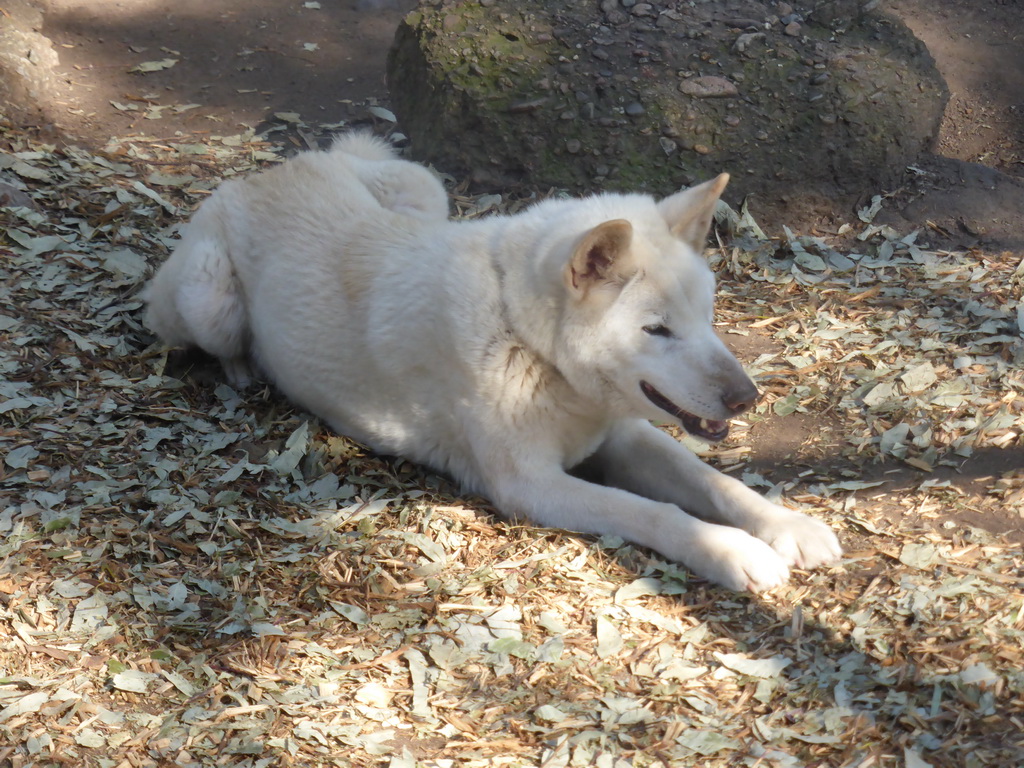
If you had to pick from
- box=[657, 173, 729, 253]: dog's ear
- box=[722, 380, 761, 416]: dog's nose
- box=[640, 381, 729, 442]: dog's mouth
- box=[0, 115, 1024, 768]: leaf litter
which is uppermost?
box=[657, 173, 729, 253]: dog's ear

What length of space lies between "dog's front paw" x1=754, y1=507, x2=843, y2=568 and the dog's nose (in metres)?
0.51

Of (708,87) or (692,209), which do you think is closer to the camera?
(692,209)

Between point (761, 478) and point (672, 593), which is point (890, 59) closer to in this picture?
point (761, 478)

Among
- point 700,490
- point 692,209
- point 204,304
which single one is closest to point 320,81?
point 204,304

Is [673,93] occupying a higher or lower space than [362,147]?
higher

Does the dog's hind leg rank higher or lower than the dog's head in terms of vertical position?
lower

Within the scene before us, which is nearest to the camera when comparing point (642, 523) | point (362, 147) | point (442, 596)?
point (442, 596)

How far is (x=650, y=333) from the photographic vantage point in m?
3.76

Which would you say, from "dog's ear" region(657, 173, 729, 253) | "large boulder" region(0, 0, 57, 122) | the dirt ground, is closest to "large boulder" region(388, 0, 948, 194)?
the dirt ground

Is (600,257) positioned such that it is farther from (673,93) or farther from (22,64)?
(22,64)

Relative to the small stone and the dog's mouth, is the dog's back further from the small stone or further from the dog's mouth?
the small stone

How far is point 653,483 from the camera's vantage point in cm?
430

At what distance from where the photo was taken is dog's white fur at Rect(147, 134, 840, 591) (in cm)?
373

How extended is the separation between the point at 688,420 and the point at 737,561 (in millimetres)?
524
